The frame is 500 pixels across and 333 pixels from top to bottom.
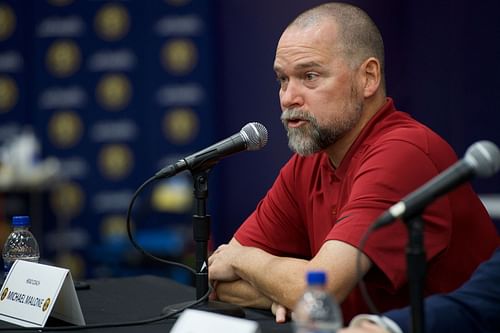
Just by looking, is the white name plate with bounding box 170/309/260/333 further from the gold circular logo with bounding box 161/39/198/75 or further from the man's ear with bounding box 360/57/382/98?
the gold circular logo with bounding box 161/39/198/75

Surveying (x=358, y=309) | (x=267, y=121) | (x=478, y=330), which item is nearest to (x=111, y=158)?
(x=267, y=121)

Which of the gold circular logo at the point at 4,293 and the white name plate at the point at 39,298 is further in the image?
the gold circular logo at the point at 4,293

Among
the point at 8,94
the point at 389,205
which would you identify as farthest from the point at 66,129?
A: the point at 389,205

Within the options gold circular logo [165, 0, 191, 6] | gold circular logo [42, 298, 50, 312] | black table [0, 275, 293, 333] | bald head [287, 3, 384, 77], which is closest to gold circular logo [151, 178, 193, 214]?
gold circular logo [165, 0, 191, 6]

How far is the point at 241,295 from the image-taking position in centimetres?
236

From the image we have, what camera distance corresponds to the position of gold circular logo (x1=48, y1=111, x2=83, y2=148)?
→ 676 centimetres

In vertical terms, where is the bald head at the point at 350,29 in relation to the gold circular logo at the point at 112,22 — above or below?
below

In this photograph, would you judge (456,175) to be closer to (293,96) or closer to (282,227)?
(293,96)

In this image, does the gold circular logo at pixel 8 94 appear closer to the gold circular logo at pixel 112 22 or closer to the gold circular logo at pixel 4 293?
the gold circular logo at pixel 112 22

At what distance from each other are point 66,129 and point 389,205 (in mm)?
5044

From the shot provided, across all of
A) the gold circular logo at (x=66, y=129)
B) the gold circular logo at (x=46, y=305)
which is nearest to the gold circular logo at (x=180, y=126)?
the gold circular logo at (x=66, y=129)

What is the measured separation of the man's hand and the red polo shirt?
25 cm

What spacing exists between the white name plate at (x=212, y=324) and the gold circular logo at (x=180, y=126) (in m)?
5.05

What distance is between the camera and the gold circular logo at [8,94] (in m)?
6.88
